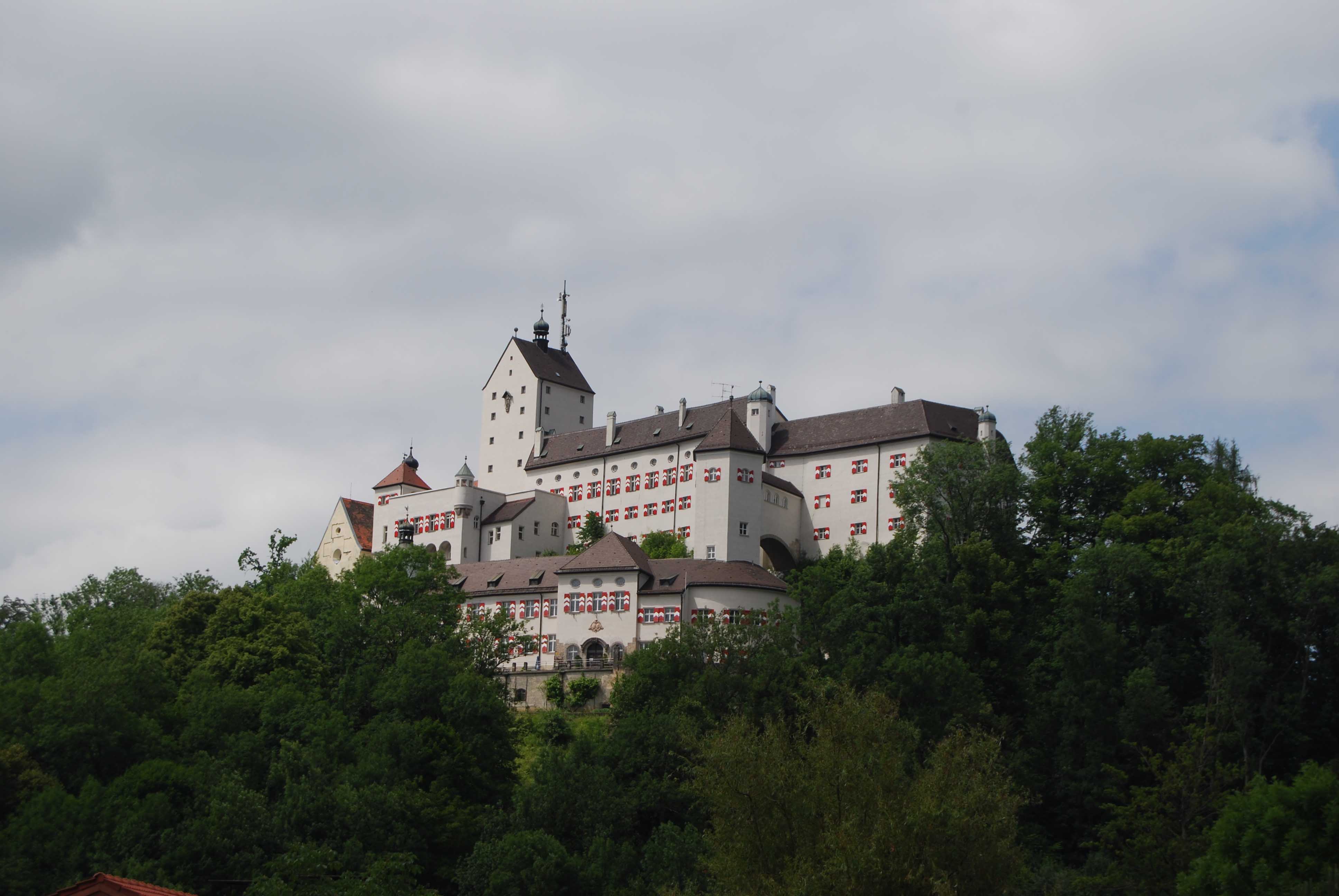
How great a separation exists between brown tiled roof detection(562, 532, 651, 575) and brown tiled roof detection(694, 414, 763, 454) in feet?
A: 28.3

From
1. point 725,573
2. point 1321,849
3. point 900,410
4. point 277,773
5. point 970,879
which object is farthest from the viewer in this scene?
point 900,410

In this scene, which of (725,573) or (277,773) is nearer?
(277,773)

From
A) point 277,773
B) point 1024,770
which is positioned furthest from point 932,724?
point 277,773

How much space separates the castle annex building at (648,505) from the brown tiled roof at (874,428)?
0.11 meters

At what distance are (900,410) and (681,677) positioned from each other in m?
29.6

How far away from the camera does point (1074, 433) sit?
2805 inches

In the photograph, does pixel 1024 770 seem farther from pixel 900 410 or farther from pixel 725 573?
pixel 900 410

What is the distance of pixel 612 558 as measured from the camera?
69.6 metres

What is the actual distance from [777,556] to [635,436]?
41.0 feet

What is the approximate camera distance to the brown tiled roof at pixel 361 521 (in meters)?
97.5

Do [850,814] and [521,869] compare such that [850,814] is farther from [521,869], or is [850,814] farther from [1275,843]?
[1275,843]

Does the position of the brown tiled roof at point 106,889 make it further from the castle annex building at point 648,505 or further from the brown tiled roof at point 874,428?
the brown tiled roof at point 874,428

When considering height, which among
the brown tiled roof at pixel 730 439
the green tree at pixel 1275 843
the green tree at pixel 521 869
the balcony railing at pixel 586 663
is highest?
the brown tiled roof at pixel 730 439

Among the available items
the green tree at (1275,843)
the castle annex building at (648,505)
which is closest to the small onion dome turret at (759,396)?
the castle annex building at (648,505)
